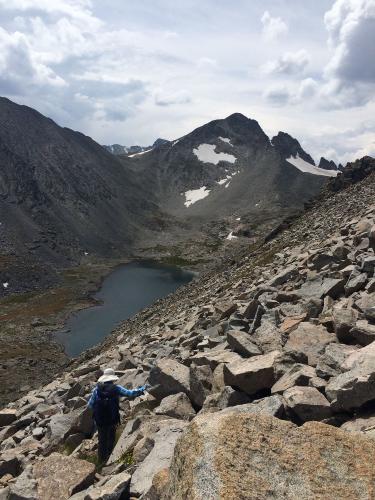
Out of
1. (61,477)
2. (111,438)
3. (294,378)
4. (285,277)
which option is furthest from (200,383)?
(285,277)

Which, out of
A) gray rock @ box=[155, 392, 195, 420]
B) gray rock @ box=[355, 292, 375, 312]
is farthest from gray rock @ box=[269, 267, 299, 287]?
gray rock @ box=[155, 392, 195, 420]

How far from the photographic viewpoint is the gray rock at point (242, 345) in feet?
50.1

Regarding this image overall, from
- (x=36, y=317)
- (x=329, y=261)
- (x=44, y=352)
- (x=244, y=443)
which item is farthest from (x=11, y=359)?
(x=244, y=443)

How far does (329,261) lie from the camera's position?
24406 millimetres

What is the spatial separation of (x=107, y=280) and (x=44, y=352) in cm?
6126

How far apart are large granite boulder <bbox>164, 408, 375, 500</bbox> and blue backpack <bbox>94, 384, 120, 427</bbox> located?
6616 millimetres

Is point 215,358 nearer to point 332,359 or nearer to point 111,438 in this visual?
point 111,438

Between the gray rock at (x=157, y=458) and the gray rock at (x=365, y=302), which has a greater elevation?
the gray rock at (x=365, y=302)

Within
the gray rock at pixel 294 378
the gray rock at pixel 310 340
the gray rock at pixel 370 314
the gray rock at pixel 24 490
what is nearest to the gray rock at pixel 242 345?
the gray rock at pixel 310 340

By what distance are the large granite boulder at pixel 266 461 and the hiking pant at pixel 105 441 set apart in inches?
259

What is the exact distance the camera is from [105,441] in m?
14.0

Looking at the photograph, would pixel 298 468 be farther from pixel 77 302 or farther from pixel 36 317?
pixel 77 302

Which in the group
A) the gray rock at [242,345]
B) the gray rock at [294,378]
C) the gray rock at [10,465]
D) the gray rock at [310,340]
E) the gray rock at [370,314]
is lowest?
the gray rock at [10,465]

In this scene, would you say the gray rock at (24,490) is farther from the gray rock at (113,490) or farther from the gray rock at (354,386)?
the gray rock at (354,386)
